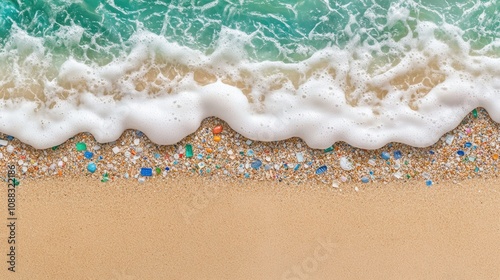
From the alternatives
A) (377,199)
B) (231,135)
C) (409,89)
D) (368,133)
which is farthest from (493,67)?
(231,135)

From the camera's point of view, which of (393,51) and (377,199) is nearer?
(377,199)

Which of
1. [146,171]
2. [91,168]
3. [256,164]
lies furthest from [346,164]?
[91,168]

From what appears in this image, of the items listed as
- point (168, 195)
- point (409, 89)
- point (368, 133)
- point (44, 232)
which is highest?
point (409, 89)

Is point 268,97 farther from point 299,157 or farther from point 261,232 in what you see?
point 261,232

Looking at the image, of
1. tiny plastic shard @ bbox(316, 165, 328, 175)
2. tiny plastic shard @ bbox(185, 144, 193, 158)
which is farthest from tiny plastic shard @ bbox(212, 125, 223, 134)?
tiny plastic shard @ bbox(316, 165, 328, 175)

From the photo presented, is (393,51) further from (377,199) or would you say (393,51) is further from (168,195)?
(168,195)

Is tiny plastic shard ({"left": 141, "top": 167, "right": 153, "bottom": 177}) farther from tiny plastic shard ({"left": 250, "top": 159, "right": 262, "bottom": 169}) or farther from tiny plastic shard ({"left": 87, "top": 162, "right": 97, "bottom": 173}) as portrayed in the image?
tiny plastic shard ({"left": 250, "top": 159, "right": 262, "bottom": 169})

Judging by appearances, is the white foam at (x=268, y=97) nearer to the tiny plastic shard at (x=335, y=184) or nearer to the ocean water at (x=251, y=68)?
the ocean water at (x=251, y=68)

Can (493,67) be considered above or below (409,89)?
above
